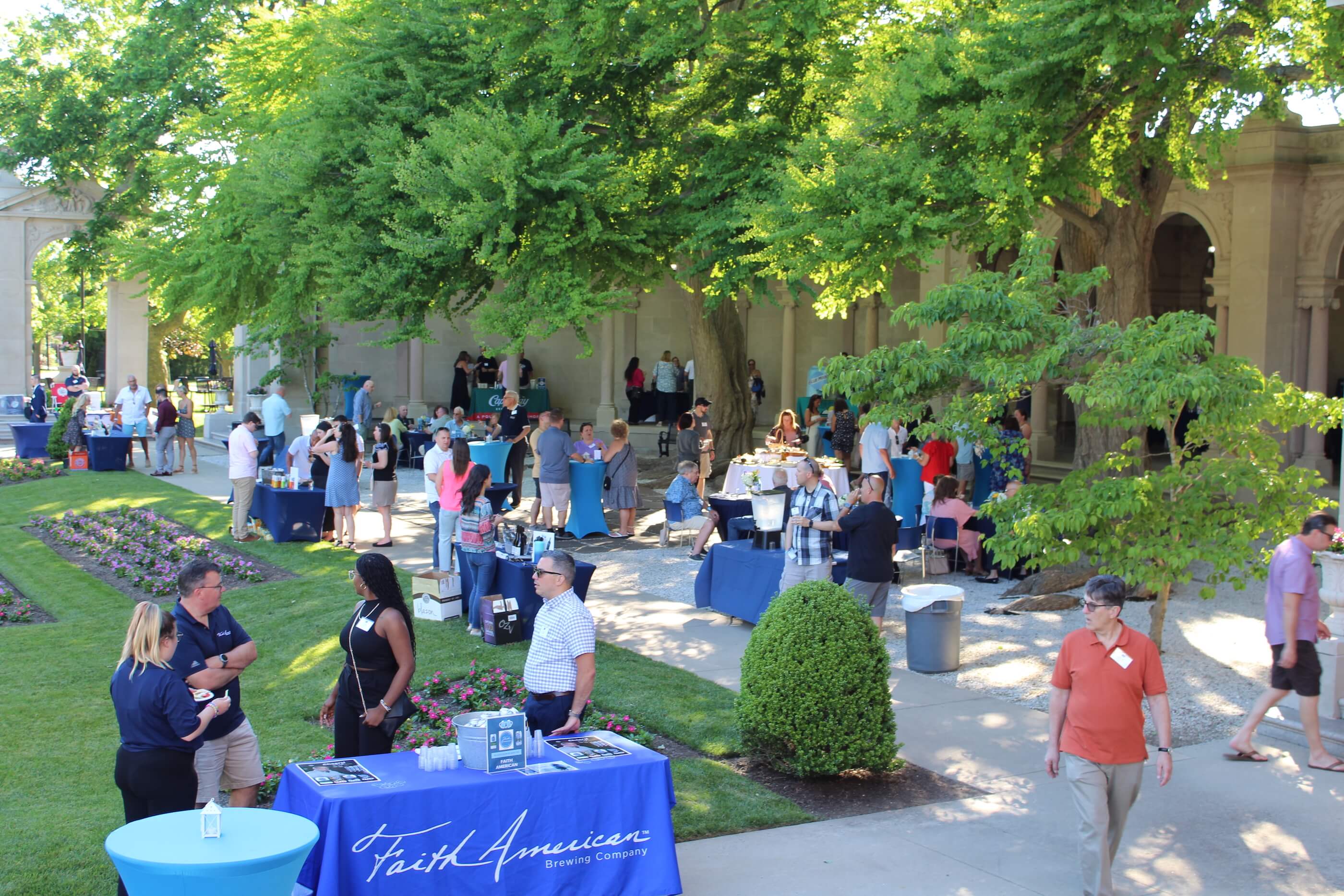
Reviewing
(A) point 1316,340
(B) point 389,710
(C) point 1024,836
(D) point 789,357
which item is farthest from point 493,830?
(D) point 789,357

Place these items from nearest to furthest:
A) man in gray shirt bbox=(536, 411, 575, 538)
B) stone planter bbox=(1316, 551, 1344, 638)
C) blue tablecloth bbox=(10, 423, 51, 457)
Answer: stone planter bbox=(1316, 551, 1344, 638) → man in gray shirt bbox=(536, 411, 575, 538) → blue tablecloth bbox=(10, 423, 51, 457)

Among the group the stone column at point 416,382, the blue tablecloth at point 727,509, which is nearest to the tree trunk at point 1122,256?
the blue tablecloth at point 727,509

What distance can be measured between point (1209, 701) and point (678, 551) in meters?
8.03

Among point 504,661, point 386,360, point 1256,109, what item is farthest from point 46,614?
point 386,360

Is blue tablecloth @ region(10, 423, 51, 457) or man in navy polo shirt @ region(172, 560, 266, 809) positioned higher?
blue tablecloth @ region(10, 423, 51, 457)

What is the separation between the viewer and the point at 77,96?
34.1m

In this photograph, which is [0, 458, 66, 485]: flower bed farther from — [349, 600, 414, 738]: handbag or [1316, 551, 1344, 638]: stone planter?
Answer: [1316, 551, 1344, 638]: stone planter

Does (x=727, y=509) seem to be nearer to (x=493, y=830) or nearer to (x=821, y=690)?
(x=821, y=690)

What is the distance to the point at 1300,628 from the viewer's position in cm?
812

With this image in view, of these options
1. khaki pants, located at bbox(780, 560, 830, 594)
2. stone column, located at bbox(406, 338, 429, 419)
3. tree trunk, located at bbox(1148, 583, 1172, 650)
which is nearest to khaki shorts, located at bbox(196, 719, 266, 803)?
khaki pants, located at bbox(780, 560, 830, 594)

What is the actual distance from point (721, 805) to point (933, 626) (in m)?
3.81

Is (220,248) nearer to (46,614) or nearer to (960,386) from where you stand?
(46,614)

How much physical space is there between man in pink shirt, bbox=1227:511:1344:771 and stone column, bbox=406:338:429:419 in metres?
27.8

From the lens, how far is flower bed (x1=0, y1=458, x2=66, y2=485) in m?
25.0
